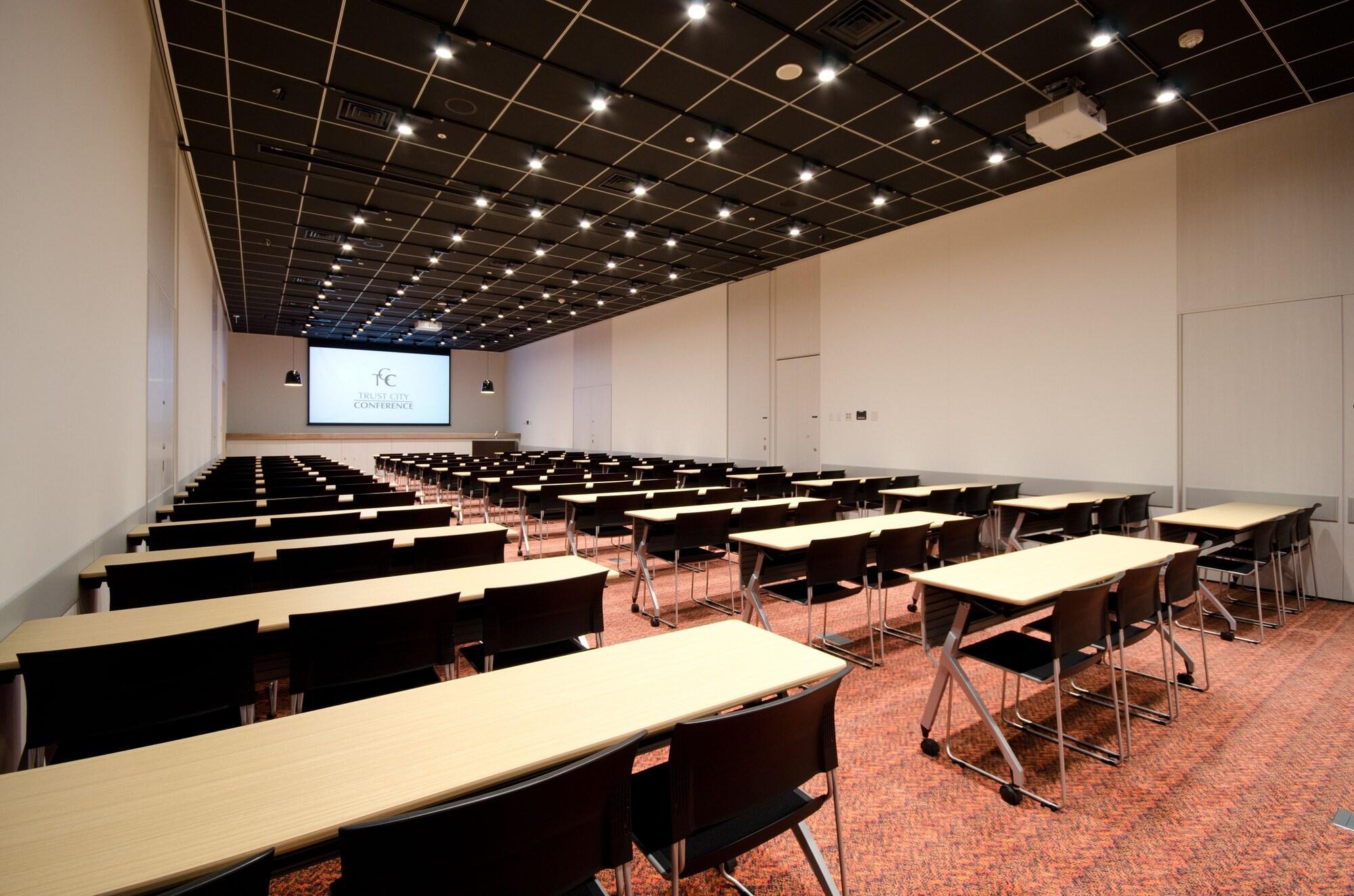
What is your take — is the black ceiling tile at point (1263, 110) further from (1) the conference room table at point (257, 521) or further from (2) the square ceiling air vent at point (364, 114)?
(1) the conference room table at point (257, 521)

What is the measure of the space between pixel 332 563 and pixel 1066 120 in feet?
21.4

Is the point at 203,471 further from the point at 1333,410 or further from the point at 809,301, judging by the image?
the point at 1333,410

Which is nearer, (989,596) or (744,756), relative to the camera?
(744,756)

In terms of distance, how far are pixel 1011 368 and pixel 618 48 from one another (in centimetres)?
585

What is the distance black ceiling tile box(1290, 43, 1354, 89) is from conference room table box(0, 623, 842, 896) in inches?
254

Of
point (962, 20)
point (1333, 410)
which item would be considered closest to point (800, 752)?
point (962, 20)

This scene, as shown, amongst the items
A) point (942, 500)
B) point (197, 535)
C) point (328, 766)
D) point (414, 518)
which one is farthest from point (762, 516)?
point (328, 766)

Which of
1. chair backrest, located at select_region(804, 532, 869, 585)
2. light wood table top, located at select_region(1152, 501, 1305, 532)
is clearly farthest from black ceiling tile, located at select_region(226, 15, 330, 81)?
light wood table top, located at select_region(1152, 501, 1305, 532)

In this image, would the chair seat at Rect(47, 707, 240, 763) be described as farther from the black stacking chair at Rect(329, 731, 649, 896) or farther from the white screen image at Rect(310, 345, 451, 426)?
the white screen image at Rect(310, 345, 451, 426)

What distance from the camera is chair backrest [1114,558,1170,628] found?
287 centimetres

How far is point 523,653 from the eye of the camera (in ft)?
9.03

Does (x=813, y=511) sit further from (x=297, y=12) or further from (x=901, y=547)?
(x=297, y=12)

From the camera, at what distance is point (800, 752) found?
5.34 feet

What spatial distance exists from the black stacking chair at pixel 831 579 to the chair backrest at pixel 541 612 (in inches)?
57.4
